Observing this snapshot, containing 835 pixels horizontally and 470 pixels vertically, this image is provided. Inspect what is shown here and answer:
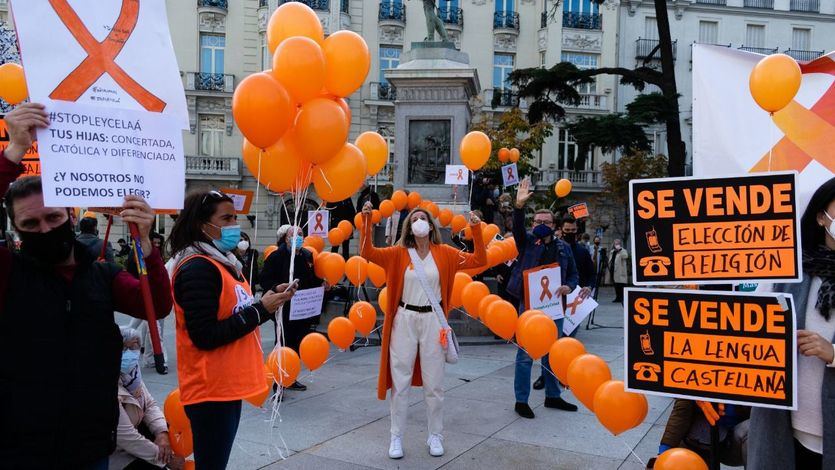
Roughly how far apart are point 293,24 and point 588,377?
318cm

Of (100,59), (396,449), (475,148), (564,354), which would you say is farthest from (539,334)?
Answer: (475,148)

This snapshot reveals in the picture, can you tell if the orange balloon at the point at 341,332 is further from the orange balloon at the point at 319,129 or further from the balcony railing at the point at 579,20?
the balcony railing at the point at 579,20

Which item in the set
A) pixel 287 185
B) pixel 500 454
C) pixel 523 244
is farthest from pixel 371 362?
pixel 287 185

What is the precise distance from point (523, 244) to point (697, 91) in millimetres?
2338

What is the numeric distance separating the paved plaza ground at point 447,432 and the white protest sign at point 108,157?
8.50ft

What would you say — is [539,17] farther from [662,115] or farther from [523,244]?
[523,244]

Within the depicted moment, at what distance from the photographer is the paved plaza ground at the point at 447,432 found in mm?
4719

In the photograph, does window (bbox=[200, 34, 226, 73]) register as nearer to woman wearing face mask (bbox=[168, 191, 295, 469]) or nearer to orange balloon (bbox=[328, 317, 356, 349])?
orange balloon (bbox=[328, 317, 356, 349])

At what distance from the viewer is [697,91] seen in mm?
4652

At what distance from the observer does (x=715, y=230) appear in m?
2.91

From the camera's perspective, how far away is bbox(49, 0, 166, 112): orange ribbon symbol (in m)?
2.33

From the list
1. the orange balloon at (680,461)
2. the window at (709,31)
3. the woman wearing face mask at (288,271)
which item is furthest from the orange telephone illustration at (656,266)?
the window at (709,31)

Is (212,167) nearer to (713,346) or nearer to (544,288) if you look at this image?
(544,288)

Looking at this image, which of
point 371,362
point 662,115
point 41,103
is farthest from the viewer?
point 662,115
